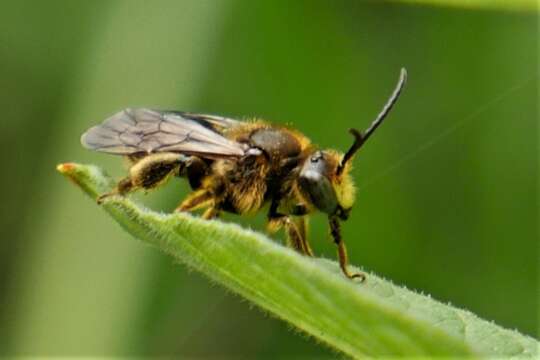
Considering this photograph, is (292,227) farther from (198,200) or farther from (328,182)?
(198,200)

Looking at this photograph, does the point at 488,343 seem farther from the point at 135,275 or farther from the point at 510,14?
the point at 510,14

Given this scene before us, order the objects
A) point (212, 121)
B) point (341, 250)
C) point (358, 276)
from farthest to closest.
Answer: point (212, 121) → point (341, 250) → point (358, 276)

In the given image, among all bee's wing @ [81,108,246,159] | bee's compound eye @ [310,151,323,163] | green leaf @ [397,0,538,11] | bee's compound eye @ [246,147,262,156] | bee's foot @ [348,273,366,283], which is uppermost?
green leaf @ [397,0,538,11]

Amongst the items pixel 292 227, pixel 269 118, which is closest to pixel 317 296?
pixel 292 227

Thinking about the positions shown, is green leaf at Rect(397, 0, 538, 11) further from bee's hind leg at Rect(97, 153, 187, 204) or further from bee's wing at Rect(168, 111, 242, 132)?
bee's hind leg at Rect(97, 153, 187, 204)

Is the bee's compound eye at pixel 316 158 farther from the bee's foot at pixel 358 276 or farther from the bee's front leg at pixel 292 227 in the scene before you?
the bee's foot at pixel 358 276

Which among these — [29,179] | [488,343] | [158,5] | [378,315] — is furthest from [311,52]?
[378,315]

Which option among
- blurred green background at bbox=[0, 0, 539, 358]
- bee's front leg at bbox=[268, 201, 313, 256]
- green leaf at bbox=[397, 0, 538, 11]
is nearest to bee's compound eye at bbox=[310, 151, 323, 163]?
bee's front leg at bbox=[268, 201, 313, 256]

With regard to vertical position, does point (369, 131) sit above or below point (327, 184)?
above
